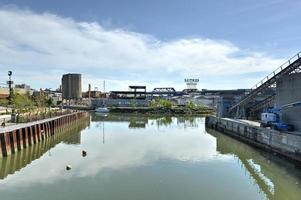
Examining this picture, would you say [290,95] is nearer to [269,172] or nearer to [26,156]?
[269,172]

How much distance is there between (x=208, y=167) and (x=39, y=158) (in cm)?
1428

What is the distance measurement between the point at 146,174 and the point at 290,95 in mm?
17364

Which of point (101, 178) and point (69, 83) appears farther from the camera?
point (69, 83)

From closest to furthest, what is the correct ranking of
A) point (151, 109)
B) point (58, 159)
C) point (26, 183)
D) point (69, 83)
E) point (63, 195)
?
point (63, 195)
point (26, 183)
point (58, 159)
point (69, 83)
point (151, 109)

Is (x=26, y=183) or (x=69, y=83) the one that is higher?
(x=69, y=83)

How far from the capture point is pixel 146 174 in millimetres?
24578

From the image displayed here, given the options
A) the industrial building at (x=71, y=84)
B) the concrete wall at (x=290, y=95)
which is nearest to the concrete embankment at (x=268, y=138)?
the concrete wall at (x=290, y=95)

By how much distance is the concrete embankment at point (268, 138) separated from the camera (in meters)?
28.6

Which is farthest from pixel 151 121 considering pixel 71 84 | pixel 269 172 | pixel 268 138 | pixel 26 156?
pixel 269 172

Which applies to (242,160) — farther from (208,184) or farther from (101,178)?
(101,178)

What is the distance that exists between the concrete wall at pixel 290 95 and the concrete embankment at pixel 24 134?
2513 cm

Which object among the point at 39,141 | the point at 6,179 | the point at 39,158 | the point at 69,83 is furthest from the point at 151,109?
A: the point at 6,179

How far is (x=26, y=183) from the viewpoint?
21969 mm

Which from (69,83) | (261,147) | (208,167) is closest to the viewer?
(208,167)
